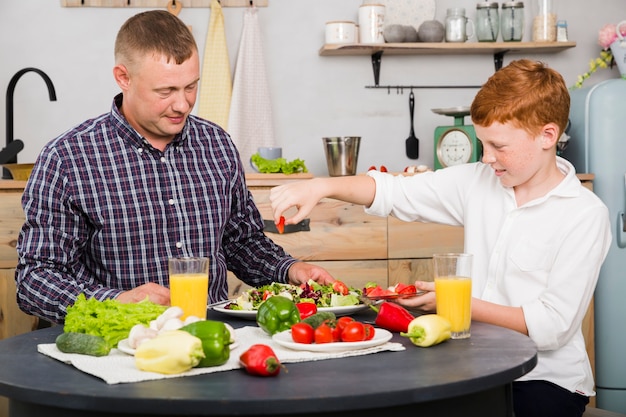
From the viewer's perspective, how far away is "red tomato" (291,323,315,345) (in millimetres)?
1557

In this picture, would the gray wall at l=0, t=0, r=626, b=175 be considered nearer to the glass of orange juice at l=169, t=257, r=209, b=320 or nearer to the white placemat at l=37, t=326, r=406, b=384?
the glass of orange juice at l=169, t=257, r=209, b=320

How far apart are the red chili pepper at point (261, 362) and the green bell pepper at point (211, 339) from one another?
0.05 meters

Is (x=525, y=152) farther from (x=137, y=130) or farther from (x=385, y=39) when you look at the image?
(x=385, y=39)

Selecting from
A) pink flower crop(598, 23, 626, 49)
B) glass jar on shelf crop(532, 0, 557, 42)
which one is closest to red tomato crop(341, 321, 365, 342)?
glass jar on shelf crop(532, 0, 557, 42)

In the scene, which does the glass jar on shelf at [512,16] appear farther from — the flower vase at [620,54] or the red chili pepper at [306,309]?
the red chili pepper at [306,309]

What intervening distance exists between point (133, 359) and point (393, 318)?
0.55 metres

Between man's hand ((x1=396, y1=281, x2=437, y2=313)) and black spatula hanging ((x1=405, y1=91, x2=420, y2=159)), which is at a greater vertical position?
black spatula hanging ((x1=405, y1=91, x2=420, y2=159))

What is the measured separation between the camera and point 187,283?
1738 mm

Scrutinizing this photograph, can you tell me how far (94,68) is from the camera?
4.05 m

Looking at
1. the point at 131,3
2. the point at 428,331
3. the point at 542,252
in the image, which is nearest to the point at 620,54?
the point at 131,3

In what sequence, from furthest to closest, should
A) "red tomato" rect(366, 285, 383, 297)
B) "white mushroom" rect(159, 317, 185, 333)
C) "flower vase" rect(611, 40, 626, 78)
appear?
1. "flower vase" rect(611, 40, 626, 78)
2. "red tomato" rect(366, 285, 383, 297)
3. "white mushroom" rect(159, 317, 185, 333)

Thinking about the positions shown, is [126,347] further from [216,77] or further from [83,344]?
[216,77]

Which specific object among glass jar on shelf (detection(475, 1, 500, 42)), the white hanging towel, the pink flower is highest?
glass jar on shelf (detection(475, 1, 500, 42))

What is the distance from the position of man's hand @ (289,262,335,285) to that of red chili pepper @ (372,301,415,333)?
0.37m
